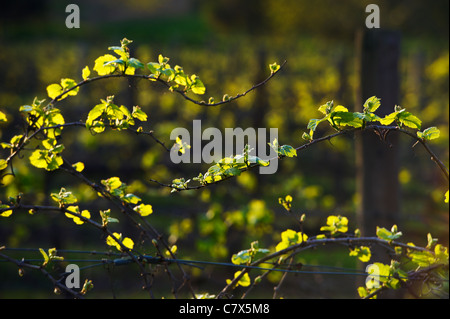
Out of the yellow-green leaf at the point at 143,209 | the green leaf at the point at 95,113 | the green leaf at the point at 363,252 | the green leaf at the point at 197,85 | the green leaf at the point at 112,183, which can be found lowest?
the green leaf at the point at 363,252

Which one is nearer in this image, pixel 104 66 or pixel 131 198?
pixel 104 66

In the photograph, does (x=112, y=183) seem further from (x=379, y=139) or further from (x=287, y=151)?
(x=379, y=139)

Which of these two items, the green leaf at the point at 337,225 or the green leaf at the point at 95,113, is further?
the green leaf at the point at 337,225

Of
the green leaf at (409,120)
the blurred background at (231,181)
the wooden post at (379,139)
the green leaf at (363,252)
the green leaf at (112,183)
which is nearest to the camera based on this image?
the green leaf at (409,120)

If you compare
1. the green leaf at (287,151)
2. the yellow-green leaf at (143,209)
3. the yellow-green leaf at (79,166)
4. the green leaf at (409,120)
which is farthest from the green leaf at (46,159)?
the green leaf at (409,120)

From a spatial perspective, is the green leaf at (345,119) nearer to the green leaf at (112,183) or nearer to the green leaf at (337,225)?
the green leaf at (337,225)

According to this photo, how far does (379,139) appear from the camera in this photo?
3143 mm

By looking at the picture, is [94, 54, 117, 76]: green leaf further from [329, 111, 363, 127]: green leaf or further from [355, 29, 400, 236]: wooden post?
[355, 29, 400, 236]: wooden post

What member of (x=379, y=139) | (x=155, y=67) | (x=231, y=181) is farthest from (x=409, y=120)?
(x=231, y=181)

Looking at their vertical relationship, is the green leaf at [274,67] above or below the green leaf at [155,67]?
above

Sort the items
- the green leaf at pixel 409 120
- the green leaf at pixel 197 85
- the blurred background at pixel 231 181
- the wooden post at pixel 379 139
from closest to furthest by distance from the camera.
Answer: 1. the green leaf at pixel 409 120
2. the green leaf at pixel 197 85
3. the wooden post at pixel 379 139
4. the blurred background at pixel 231 181

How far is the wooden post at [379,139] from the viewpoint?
10.3 feet
